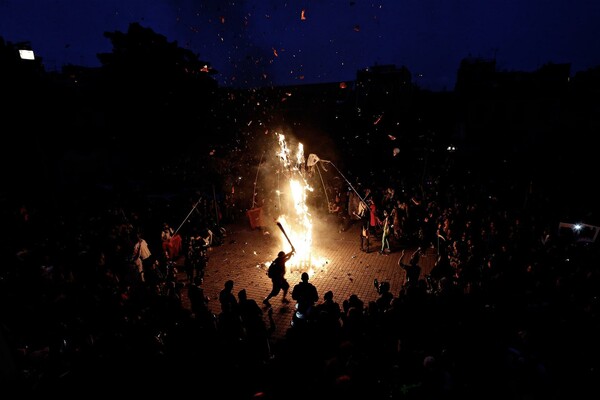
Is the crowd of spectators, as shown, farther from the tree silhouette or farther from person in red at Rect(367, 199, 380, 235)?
the tree silhouette

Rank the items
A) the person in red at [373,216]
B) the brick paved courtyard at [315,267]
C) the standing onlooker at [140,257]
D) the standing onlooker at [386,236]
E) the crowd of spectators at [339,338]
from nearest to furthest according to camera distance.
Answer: the crowd of spectators at [339,338] → the standing onlooker at [140,257] → the brick paved courtyard at [315,267] → the standing onlooker at [386,236] → the person in red at [373,216]

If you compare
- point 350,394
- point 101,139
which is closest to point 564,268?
point 350,394

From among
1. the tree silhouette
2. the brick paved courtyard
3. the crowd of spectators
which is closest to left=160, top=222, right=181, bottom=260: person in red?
the brick paved courtyard

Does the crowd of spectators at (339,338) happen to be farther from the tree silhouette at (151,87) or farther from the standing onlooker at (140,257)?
the tree silhouette at (151,87)

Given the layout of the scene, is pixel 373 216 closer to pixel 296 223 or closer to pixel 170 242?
pixel 296 223

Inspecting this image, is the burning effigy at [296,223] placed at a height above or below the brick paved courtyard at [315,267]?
above

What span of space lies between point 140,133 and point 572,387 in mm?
22628

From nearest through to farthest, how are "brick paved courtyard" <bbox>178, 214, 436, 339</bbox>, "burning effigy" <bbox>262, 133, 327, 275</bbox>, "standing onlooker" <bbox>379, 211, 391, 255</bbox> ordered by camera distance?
"brick paved courtyard" <bbox>178, 214, 436, 339</bbox> → "burning effigy" <bbox>262, 133, 327, 275</bbox> → "standing onlooker" <bbox>379, 211, 391, 255</bbox>

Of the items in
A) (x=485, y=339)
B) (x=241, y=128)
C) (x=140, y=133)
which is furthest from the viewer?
(x=241, y=128)

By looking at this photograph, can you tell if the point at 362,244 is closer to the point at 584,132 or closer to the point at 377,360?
the point at 377,360

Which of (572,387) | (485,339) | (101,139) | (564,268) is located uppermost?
(101,139)

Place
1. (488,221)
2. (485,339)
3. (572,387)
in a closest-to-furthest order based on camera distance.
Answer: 1. (572,387)
2. (485,339)
3. (488,221)

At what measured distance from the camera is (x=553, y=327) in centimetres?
586

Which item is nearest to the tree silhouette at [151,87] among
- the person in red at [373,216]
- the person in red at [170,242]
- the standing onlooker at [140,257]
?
the person in red at [170,242]
